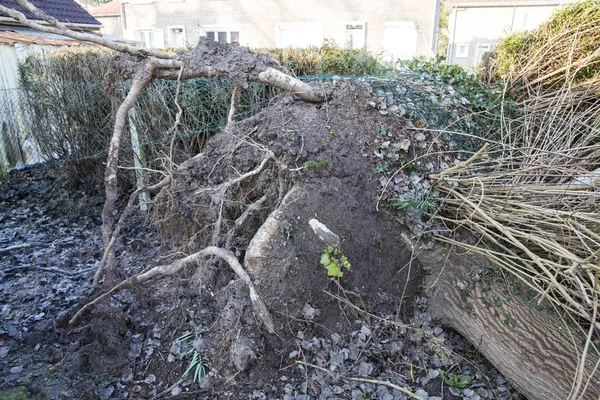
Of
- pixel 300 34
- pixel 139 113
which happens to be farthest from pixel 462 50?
pixel 139 113

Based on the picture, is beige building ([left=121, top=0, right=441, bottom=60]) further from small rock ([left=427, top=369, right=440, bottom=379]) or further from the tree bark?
small rock ([left=427, top=369, right=440, bottom=379])

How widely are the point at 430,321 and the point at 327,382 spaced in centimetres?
111

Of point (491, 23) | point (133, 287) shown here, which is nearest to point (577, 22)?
point (133, 287)

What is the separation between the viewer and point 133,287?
3115 mm

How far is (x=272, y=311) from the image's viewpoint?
2715mm

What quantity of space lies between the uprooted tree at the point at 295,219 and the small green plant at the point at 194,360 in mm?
252

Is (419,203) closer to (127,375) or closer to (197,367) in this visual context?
(197,367)

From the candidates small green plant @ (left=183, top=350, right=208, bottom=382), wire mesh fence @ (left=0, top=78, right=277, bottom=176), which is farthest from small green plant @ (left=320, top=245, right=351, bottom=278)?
wire mesh fence @ (left=0, top=78, right=277, bottom=176)

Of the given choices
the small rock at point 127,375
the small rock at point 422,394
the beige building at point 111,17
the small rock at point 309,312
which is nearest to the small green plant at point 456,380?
the small rock at point 422,394

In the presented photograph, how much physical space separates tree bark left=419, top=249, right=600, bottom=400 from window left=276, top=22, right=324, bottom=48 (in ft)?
46.0

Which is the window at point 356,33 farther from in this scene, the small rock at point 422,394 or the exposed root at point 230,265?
the small rock at point 422,394

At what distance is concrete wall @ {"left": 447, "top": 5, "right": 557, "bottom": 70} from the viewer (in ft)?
54.0

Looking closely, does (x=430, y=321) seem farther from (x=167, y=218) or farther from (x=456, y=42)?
(x=456, y=42)

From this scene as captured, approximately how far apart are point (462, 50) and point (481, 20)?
56.1 inches
